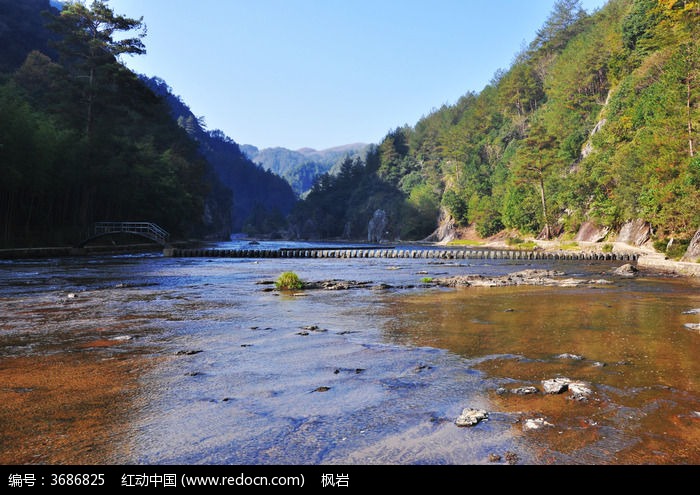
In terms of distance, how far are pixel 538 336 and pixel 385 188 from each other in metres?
145

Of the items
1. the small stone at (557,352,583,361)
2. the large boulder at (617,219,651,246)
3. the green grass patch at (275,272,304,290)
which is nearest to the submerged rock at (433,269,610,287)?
the green grass patch at (275,272,304,290)

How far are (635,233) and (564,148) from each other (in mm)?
30820

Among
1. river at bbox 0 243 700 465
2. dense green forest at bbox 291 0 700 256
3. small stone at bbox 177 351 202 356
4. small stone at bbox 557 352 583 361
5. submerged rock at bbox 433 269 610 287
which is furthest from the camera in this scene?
dense green forest at bbox 291 0 700 256

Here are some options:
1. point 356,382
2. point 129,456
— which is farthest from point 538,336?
point 129,456

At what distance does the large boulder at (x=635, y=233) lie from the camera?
46.6 meters

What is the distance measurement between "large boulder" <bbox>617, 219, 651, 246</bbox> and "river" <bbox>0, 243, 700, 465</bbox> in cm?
3680

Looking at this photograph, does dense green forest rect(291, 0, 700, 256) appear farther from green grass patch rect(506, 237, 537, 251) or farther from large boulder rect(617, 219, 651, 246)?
green grass patch rect(506, 237, 537, 251)

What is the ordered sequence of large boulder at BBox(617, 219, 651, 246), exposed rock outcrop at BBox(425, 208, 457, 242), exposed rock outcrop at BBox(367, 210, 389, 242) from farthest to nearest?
exposed rock outcrop at BBox(367, 210, 389, 242) → exposed rock outcrop at BBox(425, 208, 457, 242) → large boulder at BBox(617, 219, 651, 246)

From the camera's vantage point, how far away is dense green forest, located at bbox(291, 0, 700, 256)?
1522 inches

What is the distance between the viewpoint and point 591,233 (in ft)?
194

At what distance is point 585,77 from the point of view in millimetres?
83938

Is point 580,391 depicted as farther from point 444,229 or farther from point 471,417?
point 444,229

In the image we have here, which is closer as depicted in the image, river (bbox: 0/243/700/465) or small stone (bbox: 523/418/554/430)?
river (bbox: 0/243/700/465)

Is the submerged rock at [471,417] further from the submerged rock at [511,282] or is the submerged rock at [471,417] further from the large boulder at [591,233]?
the large boulder at [591,233]
